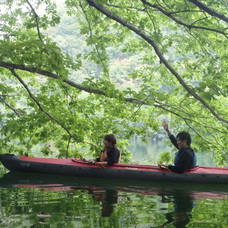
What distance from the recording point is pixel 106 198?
233 inches

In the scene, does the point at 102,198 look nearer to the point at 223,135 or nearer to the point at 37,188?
the point at 37,188

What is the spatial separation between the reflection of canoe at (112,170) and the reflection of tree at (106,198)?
1552 mm

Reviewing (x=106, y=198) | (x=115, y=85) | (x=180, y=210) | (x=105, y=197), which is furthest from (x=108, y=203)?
(x=115, y=85)

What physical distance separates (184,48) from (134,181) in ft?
10.7

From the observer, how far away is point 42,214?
4.66 m

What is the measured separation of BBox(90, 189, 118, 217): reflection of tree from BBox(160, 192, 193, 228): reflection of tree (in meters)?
0.78

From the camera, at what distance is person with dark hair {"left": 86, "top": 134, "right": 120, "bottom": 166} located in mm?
8216

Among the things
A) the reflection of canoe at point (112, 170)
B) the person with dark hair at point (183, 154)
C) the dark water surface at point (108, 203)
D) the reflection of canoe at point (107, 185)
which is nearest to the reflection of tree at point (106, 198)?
the dark water surface at point (108, 203)

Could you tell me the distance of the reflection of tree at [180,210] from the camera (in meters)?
4.45

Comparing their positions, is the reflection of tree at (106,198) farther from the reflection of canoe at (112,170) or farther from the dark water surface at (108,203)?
the reflection of canoe at (112,170)

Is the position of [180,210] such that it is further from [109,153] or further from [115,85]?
[109,153]

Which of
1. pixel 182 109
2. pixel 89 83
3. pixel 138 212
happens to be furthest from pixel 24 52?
pixel 182 109

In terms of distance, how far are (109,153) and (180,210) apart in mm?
3386

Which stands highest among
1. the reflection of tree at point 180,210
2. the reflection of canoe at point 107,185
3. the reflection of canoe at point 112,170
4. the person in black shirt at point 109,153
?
the person in black shirt at point 109,153
